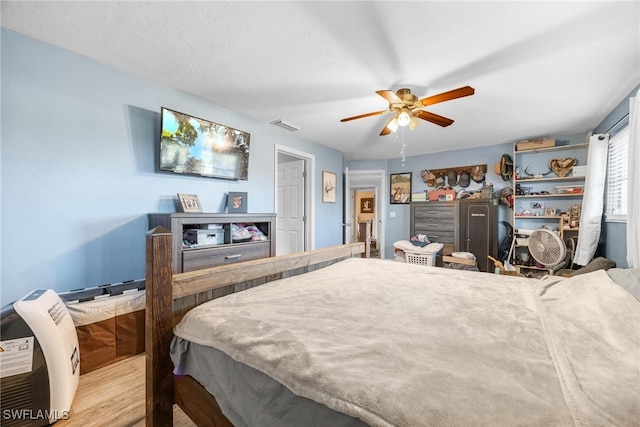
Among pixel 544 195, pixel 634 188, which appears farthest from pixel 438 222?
pixel 634 188

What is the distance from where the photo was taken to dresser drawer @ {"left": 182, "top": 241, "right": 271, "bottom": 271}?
2188mm

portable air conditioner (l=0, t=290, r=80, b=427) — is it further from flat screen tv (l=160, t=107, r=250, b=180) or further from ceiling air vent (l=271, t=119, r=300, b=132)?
ceiling air vent (l=271, t=119, r=300, b=132)

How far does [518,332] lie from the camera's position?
0.89m

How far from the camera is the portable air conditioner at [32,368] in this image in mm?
1219

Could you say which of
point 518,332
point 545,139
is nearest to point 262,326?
point 518,332

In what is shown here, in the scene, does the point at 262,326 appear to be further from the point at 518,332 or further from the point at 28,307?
the point at 28,307

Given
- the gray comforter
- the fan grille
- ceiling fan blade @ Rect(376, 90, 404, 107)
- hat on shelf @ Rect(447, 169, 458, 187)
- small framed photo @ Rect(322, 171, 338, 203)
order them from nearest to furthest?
the gray comforter
ceiling fan blade @ Rect(376, 90, 404, 107)
the fan grille
small framed photo @ Rect(322, 171, 338, 203)
hat on shelf @ Rect(447, 169, 458, 187)

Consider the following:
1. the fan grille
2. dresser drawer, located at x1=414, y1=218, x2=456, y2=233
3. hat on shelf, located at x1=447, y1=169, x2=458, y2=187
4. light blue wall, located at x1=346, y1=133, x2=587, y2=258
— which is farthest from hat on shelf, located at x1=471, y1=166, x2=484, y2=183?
the fan grille

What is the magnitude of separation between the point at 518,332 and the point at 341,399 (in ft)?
2.40

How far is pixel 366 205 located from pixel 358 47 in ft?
24.6

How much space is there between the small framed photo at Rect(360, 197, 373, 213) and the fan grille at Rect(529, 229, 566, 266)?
20.1 ft

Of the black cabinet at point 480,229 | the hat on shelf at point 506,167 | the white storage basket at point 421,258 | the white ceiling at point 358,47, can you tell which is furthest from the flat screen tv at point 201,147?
the hat on shelf at point 506,167

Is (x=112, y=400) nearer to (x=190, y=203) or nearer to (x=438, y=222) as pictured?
(x=190, y=203)

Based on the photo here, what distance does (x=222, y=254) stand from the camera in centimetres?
242
